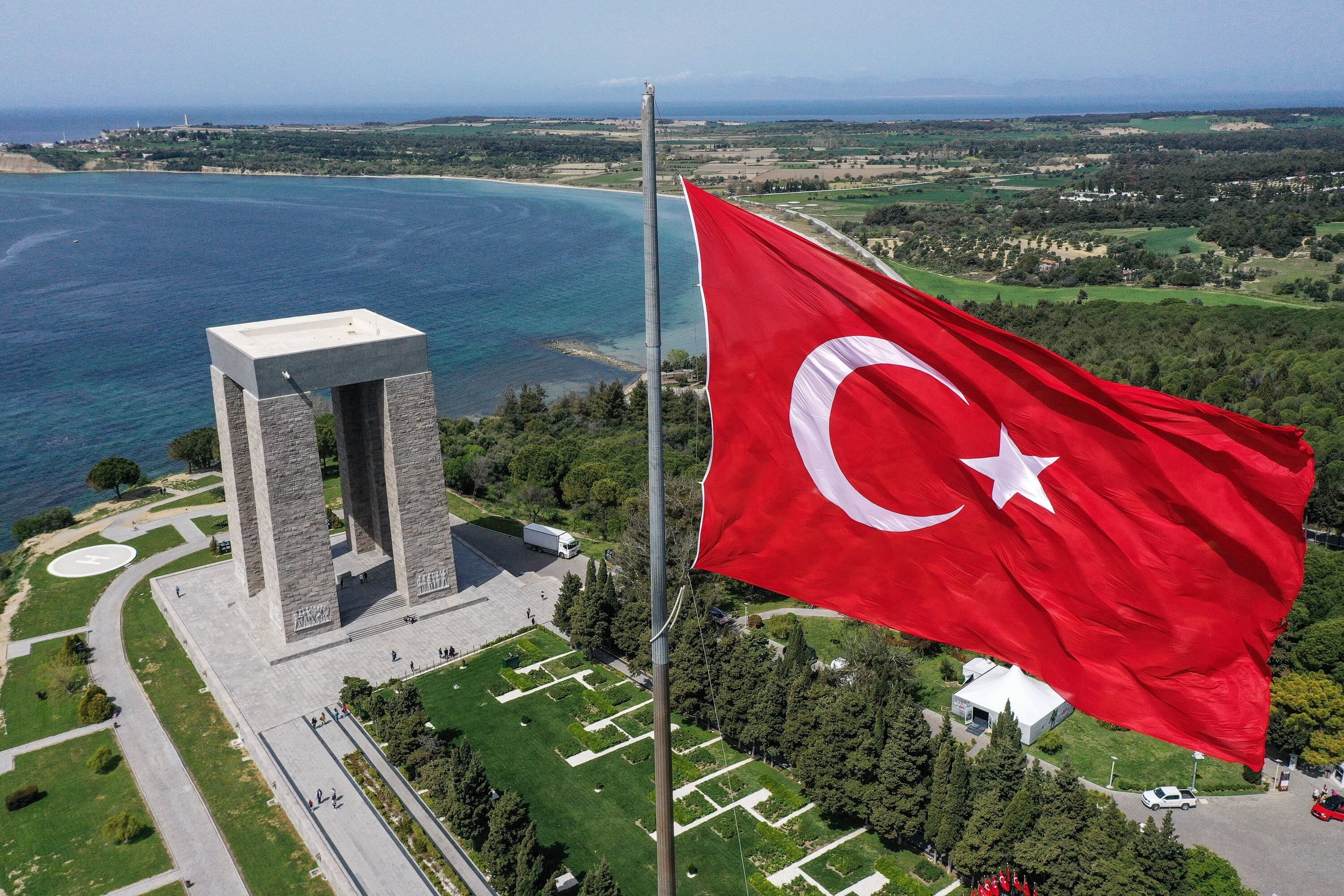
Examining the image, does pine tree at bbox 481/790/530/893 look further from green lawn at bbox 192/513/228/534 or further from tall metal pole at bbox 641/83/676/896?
green lawn at bbox 192/513/228/534

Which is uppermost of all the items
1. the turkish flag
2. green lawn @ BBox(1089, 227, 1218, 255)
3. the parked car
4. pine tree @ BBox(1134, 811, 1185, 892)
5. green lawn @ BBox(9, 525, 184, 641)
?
the turkish flag

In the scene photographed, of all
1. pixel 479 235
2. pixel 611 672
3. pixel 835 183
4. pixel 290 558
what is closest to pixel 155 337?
pixel 479 235

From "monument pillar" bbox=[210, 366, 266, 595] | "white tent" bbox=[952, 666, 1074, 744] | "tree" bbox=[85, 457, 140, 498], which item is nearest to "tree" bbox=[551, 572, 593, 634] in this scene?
"monument pillar" bbox=[210, 366, 266, 595]

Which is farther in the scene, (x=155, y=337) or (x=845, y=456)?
(x=155, y=337)

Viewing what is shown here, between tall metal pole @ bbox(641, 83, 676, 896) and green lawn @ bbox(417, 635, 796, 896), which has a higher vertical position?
tall metal pole @ bbox(641, 83, 676, 896)

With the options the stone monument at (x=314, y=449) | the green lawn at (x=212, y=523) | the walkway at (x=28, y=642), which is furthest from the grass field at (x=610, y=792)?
the green lawn at (x=212, y=523)

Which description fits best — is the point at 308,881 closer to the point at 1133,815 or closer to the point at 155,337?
the point at 1133,815

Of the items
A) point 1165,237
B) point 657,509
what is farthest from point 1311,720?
point 1165,237
